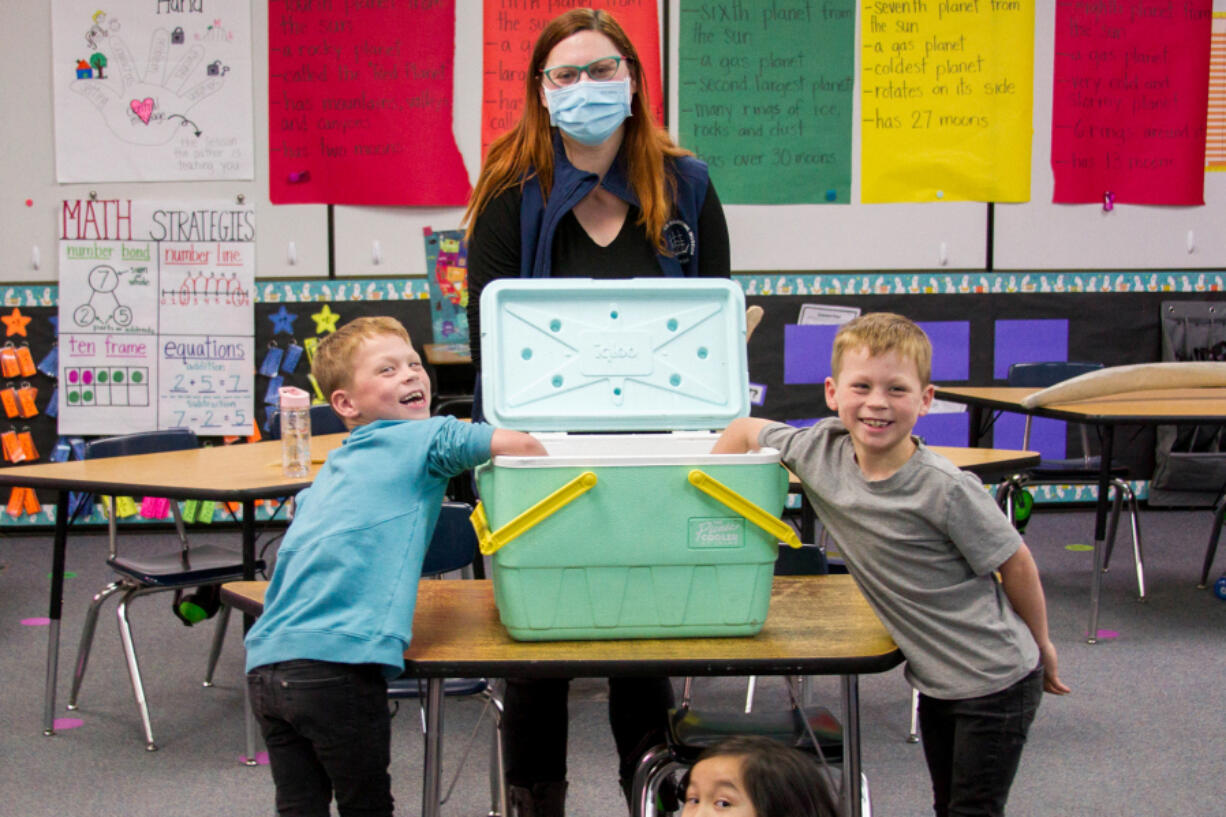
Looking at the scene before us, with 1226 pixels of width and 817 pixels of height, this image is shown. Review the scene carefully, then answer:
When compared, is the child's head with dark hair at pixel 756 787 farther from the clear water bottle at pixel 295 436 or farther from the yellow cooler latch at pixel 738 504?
the clear water bottle at pixel 295 436

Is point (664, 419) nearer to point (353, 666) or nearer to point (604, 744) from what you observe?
point (353, 666)

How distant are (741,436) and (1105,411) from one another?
226 cm

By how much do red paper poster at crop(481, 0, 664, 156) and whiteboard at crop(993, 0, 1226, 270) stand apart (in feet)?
5.92

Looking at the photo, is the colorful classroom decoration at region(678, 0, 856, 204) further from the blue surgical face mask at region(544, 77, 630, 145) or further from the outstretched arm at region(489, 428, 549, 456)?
the outstretched arm at region(489, 428, 549, 456)

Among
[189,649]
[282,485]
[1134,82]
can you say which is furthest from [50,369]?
[1134,82]

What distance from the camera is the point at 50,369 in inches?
201

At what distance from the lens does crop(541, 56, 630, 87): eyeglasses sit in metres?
1.95

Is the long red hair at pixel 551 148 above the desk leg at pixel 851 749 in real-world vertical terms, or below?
above

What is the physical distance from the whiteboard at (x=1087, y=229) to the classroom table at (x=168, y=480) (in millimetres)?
3591

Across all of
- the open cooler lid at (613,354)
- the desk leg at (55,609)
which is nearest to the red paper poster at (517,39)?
the desk leg at (55,609)

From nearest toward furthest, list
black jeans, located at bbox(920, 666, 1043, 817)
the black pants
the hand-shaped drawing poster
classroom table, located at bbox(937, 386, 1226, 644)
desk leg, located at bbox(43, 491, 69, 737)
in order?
black jeans, located at bbox(920, 666, 1043, 817) < the black pants < desk leg, located at bbox(43, 491, 69, 737) < classroom table, located at bbox(937, 386, 1226, 644) < the hand-shaped drawing poster

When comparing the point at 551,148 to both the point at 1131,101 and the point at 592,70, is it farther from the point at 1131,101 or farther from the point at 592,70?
the point at 1131,101

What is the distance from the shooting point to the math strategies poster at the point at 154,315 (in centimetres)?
503

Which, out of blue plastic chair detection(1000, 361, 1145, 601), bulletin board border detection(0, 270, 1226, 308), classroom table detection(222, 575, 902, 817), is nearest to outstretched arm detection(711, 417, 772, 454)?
classroom table detection(222, 575, 902, 817)
